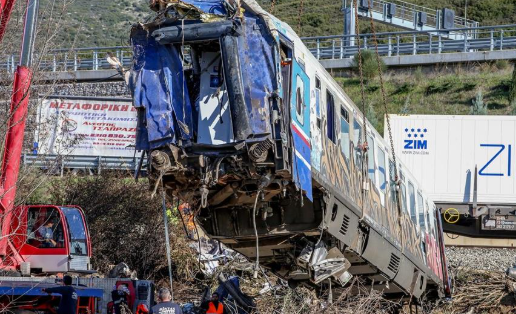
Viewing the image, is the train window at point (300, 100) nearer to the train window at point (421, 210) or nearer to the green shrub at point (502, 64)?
the train window at point (421, 210)

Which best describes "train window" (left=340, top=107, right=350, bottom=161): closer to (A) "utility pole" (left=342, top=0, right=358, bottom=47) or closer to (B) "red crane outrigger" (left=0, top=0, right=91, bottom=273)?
(B) "red crane outrigger" (left=0, top=0, right=91, bottom=273)

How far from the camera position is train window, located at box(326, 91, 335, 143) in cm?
1296

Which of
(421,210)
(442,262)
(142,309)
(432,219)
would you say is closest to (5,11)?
(142,309)

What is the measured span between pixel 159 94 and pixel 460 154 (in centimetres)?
1789

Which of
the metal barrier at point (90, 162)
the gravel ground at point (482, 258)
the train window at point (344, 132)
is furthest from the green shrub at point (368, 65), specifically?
the train window at point (344, 132)

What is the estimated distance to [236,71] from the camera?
1148 centimetres

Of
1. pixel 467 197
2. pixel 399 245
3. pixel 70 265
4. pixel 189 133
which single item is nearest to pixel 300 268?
pixel 399 245

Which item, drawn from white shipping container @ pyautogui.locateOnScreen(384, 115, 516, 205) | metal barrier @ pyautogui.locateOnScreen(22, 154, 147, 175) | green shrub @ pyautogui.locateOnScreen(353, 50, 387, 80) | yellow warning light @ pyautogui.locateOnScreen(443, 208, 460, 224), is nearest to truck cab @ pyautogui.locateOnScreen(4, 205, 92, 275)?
metal barrier @ pyautogui.locateOnScreen(22, 154, 147, 175)

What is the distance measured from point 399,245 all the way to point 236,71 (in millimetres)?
5332

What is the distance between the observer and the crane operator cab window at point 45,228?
16.8 meters

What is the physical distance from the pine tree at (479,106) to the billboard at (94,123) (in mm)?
12316

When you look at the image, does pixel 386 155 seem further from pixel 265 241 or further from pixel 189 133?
pixel 189 133

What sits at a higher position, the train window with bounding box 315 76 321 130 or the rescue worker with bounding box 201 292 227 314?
the train window with bounding box 315 76 321 130

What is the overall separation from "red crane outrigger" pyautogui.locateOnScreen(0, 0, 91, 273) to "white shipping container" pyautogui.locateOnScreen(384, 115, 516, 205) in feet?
43.0
